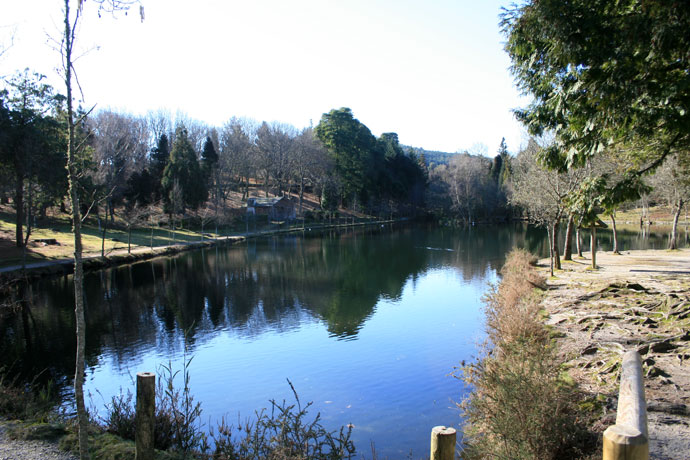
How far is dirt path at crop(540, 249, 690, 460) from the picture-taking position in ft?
21.4

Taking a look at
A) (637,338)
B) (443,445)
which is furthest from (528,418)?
(637,338)

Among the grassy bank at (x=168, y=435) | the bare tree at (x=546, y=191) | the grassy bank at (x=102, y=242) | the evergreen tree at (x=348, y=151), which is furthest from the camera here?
the evergreen tree at (x=348, y=151)

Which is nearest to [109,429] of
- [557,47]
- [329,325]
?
[557,47]

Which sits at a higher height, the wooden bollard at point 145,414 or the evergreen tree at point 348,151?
the evergreen tree at point 348,151

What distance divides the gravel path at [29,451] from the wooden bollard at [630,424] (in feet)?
21.6

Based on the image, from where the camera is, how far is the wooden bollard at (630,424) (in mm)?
2369

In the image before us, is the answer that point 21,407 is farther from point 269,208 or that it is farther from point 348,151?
point 348,151

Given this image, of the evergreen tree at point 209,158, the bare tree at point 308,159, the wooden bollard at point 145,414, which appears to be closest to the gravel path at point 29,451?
the wooden bollard at point 145,414

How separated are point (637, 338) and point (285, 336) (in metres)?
11.6

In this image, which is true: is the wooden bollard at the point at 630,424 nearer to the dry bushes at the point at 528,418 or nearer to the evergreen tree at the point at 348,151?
the dry bushes at the point at 528,418

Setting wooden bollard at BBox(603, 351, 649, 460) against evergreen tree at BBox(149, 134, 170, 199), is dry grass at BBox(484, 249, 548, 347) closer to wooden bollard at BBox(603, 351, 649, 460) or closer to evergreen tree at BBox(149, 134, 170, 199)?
wooden bollard at BBox(603, 351, 649, 460)

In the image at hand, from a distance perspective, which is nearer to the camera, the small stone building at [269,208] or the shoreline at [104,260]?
the shoreline at [104,260]

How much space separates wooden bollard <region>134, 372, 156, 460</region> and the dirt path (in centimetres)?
585

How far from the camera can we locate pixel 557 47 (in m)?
8.09
